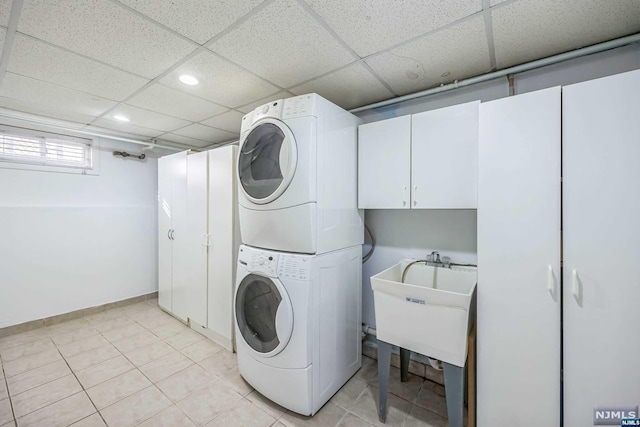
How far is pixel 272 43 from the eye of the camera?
56.2 inches

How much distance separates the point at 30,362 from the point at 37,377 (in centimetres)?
34

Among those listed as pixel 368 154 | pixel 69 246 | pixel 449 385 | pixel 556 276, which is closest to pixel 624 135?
pixel 556 276

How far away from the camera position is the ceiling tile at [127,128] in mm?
2822

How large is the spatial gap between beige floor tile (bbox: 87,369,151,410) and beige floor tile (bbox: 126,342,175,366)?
0.57 feet

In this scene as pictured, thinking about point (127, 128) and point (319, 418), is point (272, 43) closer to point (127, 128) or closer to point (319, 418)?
point (319, 418)

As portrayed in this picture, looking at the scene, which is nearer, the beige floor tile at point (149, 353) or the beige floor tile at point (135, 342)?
the beige floor tile at point (149, 353)

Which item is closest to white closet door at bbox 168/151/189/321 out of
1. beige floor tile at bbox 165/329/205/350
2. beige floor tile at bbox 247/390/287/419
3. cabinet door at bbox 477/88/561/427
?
beige floor tile at bbox 165/329/205/350

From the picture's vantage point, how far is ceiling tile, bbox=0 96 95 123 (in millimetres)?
2242

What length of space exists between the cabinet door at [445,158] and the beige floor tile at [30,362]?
11.3 feet

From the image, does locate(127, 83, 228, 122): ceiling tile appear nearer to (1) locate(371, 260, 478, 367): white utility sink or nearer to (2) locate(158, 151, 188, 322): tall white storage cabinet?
(2) locate(158, 151, 188, 322): tall white storage cabinet

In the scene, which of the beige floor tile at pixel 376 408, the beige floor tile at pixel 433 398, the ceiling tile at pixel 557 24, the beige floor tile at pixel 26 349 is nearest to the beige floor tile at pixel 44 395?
the beige floor tile at pixel 26 349

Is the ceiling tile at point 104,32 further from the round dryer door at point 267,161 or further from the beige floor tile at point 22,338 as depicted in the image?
the beige floor tile at point 22,338

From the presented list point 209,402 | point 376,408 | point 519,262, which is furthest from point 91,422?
point 519,262

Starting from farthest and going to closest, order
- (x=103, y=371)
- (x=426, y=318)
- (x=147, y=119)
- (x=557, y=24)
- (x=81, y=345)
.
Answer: (x=147, y=119) < (x=81, y=345) < (x=103, y=371) < (x=426, y=318) < (x=557, y=24)
